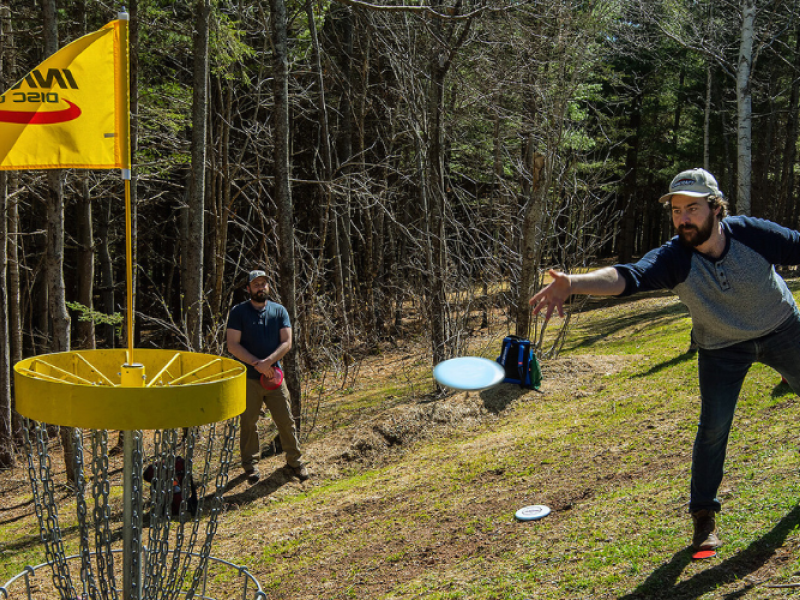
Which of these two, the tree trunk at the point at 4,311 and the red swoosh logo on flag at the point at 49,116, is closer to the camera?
the red swoosh logo on flag at the point at 49,116

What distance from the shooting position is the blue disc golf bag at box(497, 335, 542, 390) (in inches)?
372

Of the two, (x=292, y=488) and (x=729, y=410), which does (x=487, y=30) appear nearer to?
(x=292, y=488)

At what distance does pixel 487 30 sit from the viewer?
10.9 m

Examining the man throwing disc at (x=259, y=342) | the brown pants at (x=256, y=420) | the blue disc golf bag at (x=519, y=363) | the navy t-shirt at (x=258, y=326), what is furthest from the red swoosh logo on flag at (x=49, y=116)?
Answer: the blue disc golf bag at (x=519, y=363)

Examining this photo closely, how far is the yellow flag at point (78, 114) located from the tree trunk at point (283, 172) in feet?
14.4

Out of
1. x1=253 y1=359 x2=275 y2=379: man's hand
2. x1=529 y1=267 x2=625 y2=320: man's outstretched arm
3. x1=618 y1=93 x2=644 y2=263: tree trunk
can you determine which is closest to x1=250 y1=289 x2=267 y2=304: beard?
x1=253 y1=359 x2=275 y2=379: man's hand

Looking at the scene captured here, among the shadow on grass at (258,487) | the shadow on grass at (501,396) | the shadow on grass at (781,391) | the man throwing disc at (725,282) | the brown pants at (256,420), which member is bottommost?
the shadow on grass at (258,487)

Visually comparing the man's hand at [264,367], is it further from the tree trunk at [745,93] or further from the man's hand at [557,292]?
the tree trunk at [745,93]

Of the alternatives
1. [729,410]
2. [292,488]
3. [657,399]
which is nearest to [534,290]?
[657,399]

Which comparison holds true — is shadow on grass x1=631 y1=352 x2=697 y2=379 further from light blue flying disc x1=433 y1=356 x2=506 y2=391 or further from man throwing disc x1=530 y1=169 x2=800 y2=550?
man throwing disc x1=530 y1=169 x2=800 y2=550

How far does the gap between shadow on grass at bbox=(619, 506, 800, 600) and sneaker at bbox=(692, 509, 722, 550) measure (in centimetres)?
8

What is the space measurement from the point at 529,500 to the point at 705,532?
78.7 inches

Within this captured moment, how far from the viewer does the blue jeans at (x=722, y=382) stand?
375 centimetres

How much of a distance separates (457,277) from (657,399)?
13.3 ft
